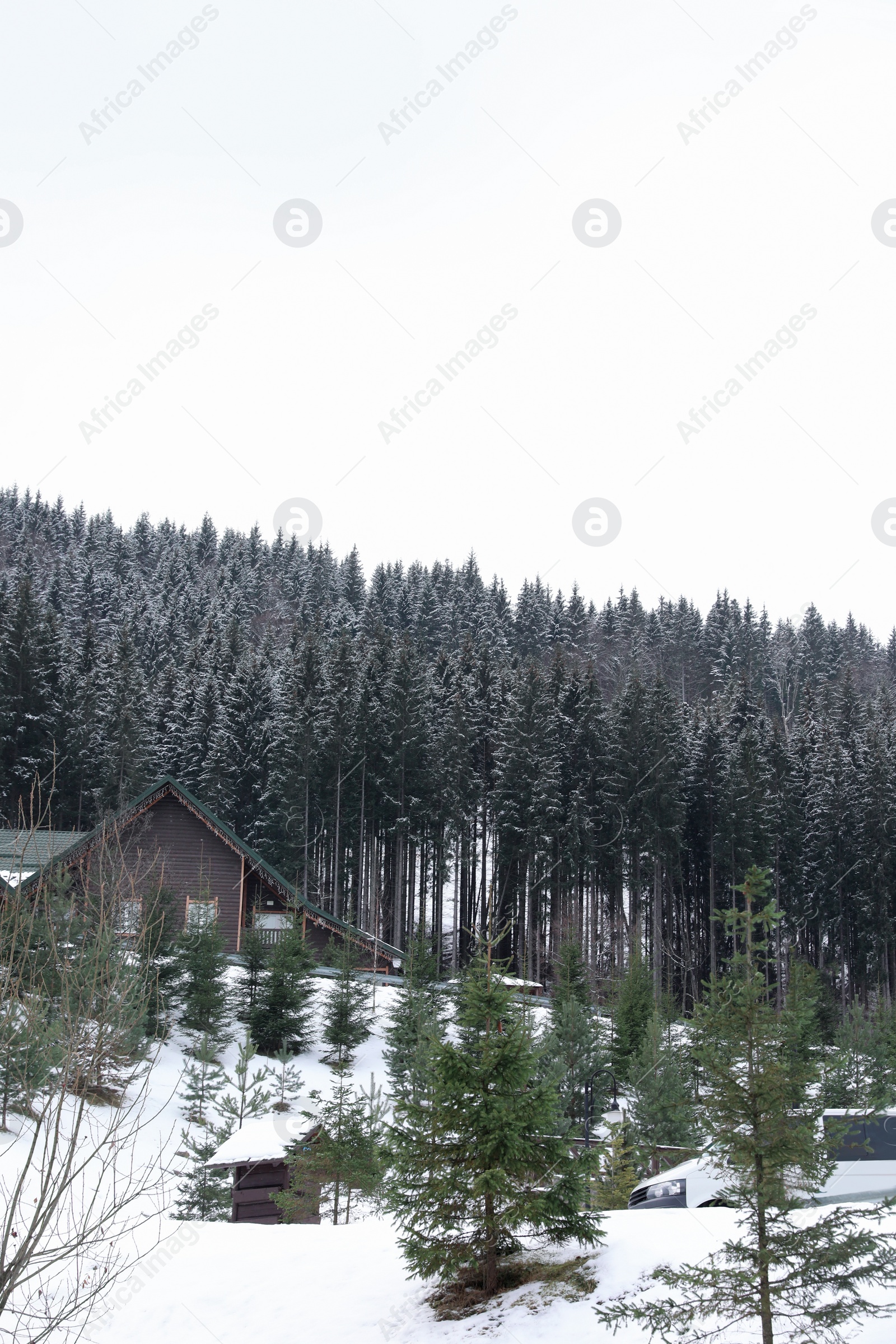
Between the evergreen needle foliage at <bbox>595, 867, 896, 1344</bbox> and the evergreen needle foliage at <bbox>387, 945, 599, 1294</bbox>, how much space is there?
2008mm

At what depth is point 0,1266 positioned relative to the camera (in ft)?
19.2

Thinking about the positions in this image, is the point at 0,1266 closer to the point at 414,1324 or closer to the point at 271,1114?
the point at 414,1324

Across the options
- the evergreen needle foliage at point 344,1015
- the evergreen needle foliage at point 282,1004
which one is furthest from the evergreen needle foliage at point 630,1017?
the evergreen needle foliage at point 282,1004

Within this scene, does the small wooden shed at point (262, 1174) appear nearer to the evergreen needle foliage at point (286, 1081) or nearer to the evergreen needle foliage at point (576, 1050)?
the evergreen needle foliage at point (286, 1081)

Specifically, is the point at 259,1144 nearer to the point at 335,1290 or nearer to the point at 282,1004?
the point at 335,1290

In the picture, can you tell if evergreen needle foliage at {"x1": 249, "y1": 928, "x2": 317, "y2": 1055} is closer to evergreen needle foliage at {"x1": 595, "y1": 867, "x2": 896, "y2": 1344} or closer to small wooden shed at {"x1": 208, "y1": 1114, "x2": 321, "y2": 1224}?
small wooden shed at {"x1": 208, "y1": 1114, "x2": 321, "y2": 1224}

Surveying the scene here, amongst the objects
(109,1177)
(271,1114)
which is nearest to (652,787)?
(271,1114)

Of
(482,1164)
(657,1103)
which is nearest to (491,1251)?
(482,1164)

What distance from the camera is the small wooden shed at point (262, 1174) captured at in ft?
56.7

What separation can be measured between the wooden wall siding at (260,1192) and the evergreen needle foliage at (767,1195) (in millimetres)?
11084

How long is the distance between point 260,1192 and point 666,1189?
803cm

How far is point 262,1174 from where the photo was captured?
17.9 metres

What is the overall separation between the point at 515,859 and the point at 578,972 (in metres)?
16.9

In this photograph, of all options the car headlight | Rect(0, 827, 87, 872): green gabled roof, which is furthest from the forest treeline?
the car headlight
